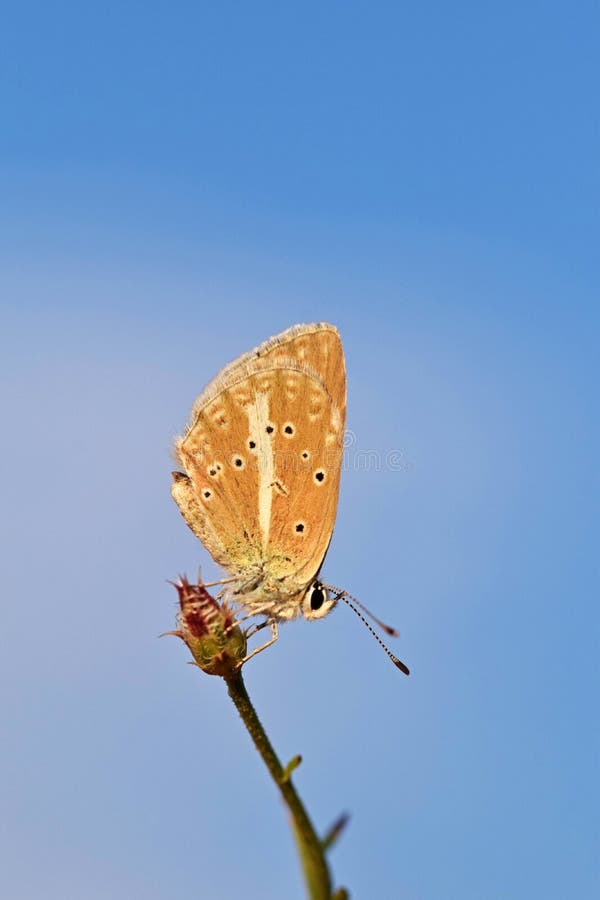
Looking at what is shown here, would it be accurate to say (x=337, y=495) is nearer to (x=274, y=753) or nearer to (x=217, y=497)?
(x=217, y=497)

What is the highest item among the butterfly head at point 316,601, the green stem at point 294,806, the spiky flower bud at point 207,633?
the butterfly head at point 316,601

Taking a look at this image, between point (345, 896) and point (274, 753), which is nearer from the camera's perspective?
point (345, 896)

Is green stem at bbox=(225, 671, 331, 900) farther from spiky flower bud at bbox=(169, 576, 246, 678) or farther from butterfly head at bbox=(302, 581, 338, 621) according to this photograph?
butterfly head at bbox=(302, 581, 338, 621)

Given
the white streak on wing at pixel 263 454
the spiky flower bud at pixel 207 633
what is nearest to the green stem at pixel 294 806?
the spiky flower bud at pixel 207 633

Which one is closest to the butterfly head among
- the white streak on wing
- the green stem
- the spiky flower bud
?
the white streak on wing

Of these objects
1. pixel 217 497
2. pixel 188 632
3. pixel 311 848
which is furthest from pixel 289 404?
pixel 311 848

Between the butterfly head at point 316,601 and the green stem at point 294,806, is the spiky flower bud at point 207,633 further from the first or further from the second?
the butterfly head at point 316,601

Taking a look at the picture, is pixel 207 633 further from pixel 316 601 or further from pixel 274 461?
pixel 274 461
